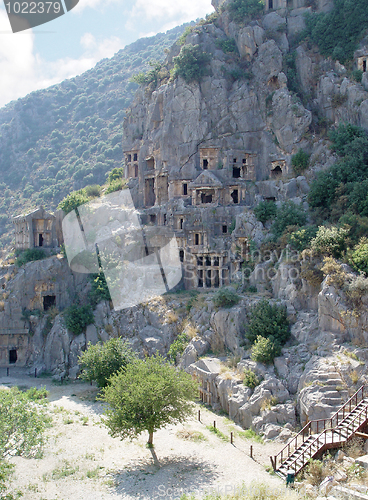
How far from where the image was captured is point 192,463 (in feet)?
84.6

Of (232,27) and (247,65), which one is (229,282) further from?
(232,27)

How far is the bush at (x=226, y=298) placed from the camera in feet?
126

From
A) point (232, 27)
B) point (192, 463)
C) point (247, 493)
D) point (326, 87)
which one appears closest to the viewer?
point (247, 493)

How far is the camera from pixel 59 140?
121375 mm

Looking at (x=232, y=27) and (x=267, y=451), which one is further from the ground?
(x=232, y=27)

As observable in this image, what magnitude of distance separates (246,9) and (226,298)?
4020 centimetres

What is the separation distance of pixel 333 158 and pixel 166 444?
3210 centimetres

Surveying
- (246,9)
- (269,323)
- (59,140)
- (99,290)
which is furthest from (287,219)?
(59,140)

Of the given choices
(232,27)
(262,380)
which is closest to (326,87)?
(232,27)

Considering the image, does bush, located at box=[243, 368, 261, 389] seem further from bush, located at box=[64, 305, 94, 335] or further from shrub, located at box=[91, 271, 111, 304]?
shrub, located at box=[91, 271, 111, 304]

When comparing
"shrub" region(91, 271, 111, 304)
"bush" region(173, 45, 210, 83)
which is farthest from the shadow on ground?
"bush" region(173, 45, 210, 83)

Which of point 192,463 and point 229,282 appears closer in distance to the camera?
point 192,463

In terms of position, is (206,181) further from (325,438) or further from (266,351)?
(325,438)

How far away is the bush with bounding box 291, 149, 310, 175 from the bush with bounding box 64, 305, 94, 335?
2613 centimetres
